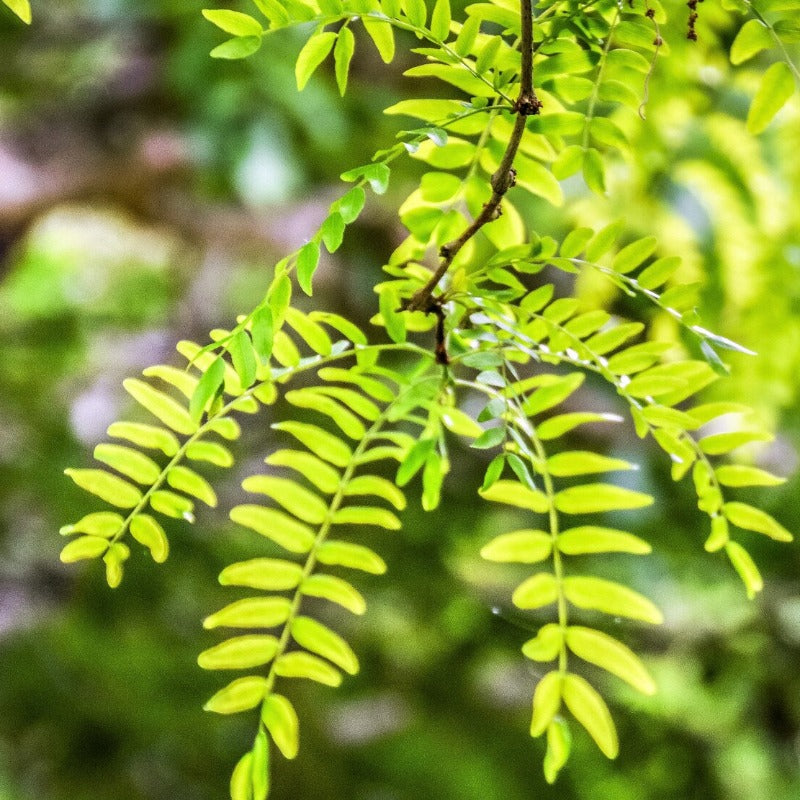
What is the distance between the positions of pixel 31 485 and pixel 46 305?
64 centimetres

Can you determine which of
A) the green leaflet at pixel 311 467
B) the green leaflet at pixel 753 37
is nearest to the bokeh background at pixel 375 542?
the green leaflet at pixel 753 37

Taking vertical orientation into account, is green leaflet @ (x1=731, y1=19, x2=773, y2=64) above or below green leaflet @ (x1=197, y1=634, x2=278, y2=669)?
above

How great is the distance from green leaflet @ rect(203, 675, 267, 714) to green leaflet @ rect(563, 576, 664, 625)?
7.1 inches

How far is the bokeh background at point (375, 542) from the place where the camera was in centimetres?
106

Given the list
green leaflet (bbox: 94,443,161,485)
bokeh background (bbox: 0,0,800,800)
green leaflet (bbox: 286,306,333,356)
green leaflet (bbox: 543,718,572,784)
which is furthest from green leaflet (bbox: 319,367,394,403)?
bokeh background (bbox: 0,0,800,800)

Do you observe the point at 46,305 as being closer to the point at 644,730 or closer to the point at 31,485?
the point at 31,485

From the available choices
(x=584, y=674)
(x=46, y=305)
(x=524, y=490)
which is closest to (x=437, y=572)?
(x=584, y=674)

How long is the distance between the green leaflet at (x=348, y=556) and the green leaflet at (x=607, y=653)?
12 centimetres

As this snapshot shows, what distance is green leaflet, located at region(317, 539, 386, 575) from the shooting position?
0.44 meters

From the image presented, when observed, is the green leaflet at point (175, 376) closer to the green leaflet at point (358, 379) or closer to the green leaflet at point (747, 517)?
the green leaflet at point (358, 379)

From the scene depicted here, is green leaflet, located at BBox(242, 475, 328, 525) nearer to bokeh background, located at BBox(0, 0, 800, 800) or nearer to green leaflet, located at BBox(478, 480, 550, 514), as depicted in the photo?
green leaflet, located at BBox(478, 480, 550, 514)

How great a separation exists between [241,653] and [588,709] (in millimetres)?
189

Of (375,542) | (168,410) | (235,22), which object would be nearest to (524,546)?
(168,410)

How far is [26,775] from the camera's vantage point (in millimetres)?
1167
